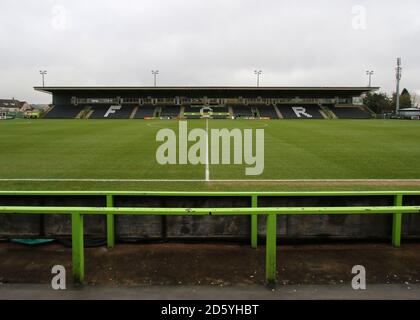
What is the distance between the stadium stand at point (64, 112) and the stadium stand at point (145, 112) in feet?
37.2

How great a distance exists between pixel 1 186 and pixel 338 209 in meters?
10.7

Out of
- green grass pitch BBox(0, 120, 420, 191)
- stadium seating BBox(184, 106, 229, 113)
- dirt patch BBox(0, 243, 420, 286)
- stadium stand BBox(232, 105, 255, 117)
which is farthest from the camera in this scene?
stadium seating BBox(184, 106, 229, 113)

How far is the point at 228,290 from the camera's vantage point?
4016 millimetres

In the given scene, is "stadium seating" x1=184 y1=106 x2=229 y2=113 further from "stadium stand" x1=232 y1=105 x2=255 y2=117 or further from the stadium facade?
"stadium stand" x1=232 y1=105 x2=255 y2=117

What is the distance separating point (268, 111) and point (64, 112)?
39116mm

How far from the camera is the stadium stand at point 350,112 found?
238 ft

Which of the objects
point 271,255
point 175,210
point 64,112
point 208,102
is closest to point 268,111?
point 208,102

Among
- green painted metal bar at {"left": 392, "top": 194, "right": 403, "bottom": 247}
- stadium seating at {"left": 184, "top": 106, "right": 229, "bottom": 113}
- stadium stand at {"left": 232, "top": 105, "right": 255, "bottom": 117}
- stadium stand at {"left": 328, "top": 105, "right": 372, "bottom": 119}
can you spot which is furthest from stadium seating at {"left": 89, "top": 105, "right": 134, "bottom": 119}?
green painted metal bar at {"left": 392, "top": 194, "right": 403, "bottom": 247}

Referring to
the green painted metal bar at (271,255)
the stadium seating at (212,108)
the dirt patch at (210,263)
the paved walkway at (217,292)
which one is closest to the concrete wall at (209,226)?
the dirt patch at (210,263)

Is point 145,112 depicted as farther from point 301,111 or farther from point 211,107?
point 301,111

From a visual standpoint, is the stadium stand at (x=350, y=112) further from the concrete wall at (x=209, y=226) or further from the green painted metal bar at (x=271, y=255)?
the green painted metal bar at (x=271, y=255)

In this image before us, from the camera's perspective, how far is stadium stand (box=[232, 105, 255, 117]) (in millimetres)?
73562
